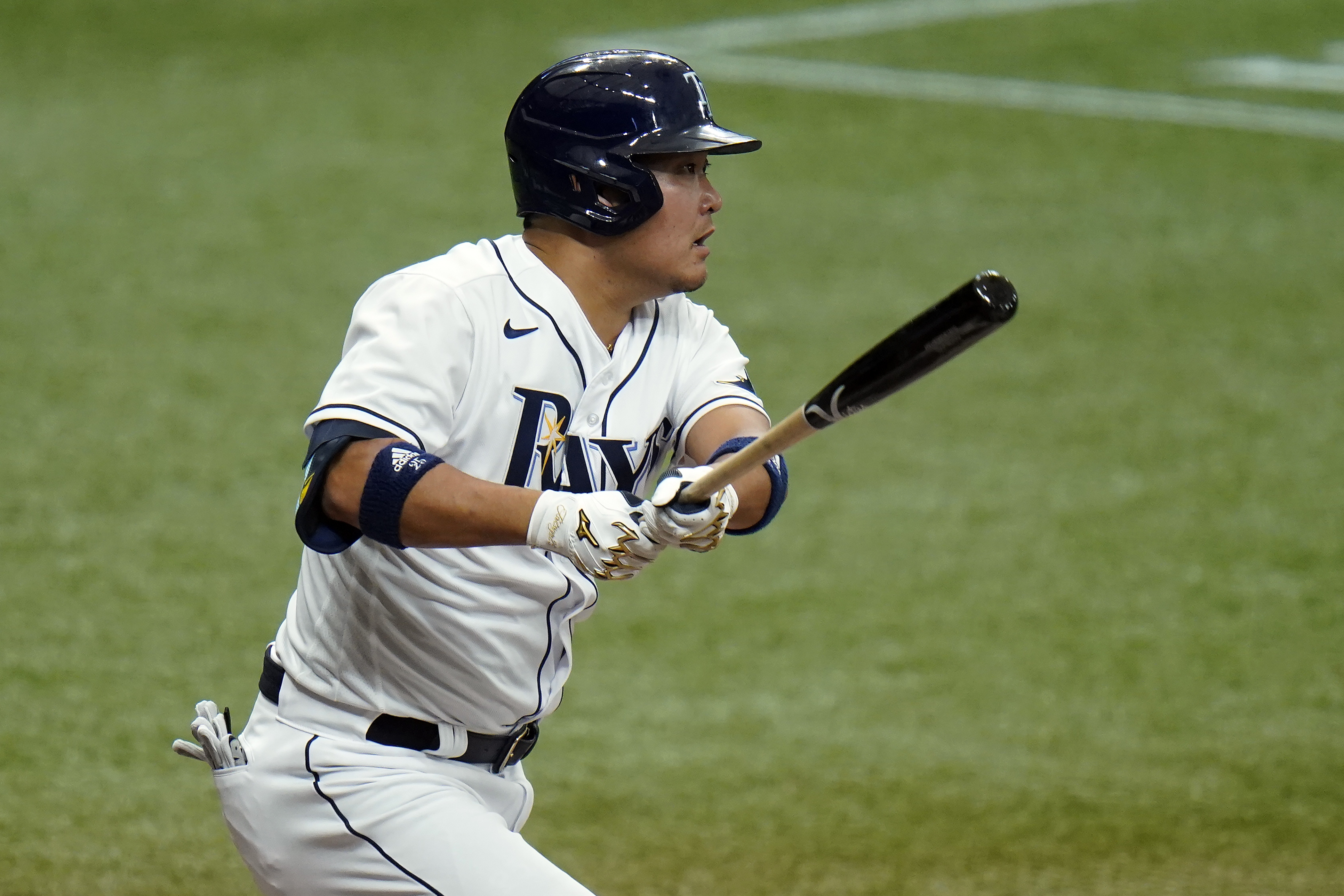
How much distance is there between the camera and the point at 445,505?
2611mm

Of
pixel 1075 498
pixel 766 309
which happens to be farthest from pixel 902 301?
pixel 1075 498

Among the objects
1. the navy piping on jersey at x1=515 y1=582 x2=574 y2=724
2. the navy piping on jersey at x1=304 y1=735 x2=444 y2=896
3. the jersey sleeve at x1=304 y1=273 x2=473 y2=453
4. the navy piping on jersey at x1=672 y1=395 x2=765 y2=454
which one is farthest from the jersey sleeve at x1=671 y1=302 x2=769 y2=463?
the navy piping on jersey at x1=304 y1=735 x2=444 y2=896

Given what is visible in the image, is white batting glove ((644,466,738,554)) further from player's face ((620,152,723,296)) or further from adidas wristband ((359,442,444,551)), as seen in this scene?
player's face ((620,152,723,296))

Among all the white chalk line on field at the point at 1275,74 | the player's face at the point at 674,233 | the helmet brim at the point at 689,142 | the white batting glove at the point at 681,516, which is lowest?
the white chalk line on field at the point at 1275,74

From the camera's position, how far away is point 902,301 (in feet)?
28.2

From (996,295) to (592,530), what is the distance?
0.67m

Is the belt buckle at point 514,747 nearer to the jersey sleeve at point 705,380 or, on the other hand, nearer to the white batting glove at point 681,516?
the jersey sleeve at point 705,380

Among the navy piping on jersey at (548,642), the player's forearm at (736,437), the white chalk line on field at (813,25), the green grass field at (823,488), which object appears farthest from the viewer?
the white chalk line on field at (813,25)

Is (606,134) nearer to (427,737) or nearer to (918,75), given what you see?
(427,737)

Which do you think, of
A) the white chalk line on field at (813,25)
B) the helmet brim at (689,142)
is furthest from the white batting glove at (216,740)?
the white chalk line on field at (813,25)

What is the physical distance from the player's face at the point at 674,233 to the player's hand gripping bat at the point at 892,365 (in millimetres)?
530

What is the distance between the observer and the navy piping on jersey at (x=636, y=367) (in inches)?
122

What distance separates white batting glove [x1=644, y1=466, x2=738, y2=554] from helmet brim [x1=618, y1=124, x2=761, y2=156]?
24.9 inches

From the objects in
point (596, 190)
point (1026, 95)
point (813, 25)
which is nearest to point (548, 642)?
point (596, 190)
